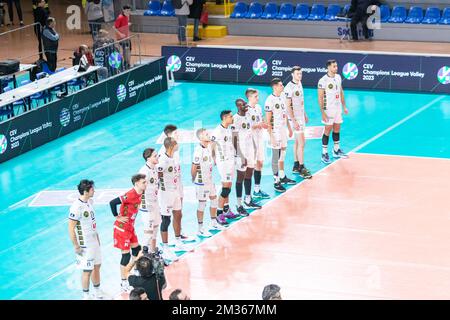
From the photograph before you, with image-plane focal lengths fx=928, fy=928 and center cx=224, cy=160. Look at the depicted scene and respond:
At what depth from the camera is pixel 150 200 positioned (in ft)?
51.9

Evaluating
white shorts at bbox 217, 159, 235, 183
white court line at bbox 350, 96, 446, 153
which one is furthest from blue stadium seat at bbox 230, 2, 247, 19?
white shorts at bbox 217, 159, 235, 183

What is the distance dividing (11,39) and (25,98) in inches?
482

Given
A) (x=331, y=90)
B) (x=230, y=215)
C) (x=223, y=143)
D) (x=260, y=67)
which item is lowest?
(x=230, y=215)

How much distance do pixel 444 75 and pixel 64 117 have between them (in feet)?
35.6

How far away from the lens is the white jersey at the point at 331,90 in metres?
20.8

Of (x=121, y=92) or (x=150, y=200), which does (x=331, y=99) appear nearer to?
(x=150, y=200)

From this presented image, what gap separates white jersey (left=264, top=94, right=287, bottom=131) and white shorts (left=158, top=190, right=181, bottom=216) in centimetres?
377

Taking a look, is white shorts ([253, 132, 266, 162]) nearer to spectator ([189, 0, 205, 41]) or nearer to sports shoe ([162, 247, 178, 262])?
sports shoe ([162, 247, 178, 262])

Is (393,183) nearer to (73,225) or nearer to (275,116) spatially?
(275,116)

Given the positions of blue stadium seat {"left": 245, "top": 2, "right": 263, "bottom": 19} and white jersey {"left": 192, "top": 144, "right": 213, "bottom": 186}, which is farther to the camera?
blue stadium seat {"left": 245, "top": 2, "right": 263, "bottom": 19}

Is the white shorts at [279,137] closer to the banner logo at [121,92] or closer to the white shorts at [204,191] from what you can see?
the white shorts at [204,191]

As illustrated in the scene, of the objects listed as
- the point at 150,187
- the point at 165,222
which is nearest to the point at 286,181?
the point at 165,222

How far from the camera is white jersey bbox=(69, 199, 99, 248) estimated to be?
14.3 meters

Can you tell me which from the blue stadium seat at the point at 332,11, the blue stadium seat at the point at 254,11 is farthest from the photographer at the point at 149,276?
the blue stadium seat at the point at 254,11
